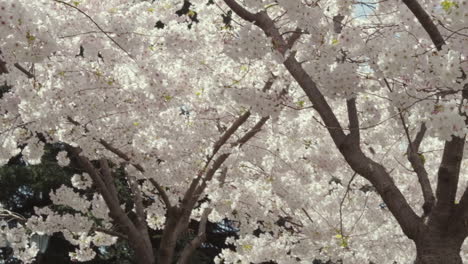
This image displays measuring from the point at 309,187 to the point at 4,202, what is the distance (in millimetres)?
9372

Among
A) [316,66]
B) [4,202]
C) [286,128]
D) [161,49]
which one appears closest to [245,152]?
[286,128]

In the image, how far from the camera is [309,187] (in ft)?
31.6

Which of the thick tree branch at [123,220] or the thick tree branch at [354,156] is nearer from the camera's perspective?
the thick tree branch at [354,156]

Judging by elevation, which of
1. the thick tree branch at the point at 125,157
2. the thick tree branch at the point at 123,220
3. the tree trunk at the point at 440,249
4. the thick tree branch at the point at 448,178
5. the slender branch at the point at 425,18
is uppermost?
the thick tree branch at the point at 125,157

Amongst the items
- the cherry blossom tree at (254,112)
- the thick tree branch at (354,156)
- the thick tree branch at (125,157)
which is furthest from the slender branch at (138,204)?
the thick tree branch at (354,156)

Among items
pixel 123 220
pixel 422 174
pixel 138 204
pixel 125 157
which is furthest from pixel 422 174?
pixel 138 204

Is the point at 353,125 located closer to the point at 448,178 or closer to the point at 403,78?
the point at 403,78

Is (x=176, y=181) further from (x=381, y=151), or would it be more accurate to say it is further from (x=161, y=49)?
(x=381, y=151)

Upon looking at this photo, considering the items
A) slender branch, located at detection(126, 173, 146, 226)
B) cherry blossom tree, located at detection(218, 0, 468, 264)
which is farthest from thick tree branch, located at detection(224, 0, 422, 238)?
slender branch, located at detection(126, 173, 146, 226)

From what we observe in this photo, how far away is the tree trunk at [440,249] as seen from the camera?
4.42 m

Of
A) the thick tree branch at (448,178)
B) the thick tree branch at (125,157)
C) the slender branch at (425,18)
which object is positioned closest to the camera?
the slender branch at (425,18)

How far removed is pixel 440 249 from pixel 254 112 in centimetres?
206

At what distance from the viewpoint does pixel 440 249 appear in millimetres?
4445

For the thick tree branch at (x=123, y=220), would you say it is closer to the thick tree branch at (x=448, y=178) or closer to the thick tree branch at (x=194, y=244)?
the thick tree branch at (x=194, y=244)
